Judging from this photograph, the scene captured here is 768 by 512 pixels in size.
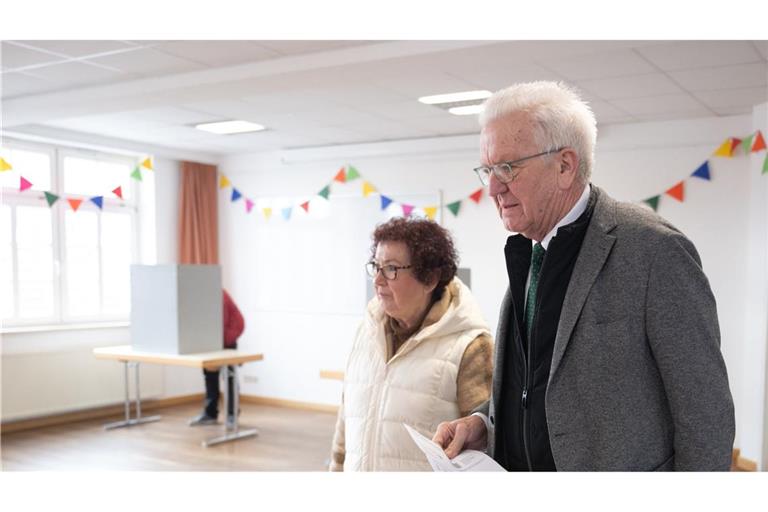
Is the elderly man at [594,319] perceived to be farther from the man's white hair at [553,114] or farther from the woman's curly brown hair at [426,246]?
the woman's curly brown hair at [426,246]

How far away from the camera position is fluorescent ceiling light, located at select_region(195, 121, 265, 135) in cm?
665

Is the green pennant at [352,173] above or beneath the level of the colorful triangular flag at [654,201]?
above

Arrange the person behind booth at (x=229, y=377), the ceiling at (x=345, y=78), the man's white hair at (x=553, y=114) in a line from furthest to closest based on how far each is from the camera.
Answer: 1. the person behind booth at (x=229, y=377)
2. the ceiling at (x=345, y=78)
3. the man's white hair at (x=553, y=114)

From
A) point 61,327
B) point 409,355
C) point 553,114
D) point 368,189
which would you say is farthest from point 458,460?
point 61,327

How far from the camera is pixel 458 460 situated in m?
1.50

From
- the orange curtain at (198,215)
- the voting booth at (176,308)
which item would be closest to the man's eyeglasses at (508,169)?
the voting booth at (176,308)

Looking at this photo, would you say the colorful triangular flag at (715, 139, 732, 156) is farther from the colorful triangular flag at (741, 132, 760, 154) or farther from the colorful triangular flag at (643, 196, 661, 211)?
the colorful triangular flag at (643, 196, 661, 211)

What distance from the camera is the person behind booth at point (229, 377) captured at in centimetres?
689

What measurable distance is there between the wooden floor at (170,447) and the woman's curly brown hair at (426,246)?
3617 mm

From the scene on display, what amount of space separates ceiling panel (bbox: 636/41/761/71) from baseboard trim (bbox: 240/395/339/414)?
15.2 ft

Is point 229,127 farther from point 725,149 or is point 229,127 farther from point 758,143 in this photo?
point 758,143

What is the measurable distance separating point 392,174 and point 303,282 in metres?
1.49

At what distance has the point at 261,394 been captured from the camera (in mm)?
8336

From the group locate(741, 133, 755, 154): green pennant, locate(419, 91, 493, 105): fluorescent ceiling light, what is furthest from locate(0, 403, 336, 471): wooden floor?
locate(741, 133, 755, 154): green pennant
